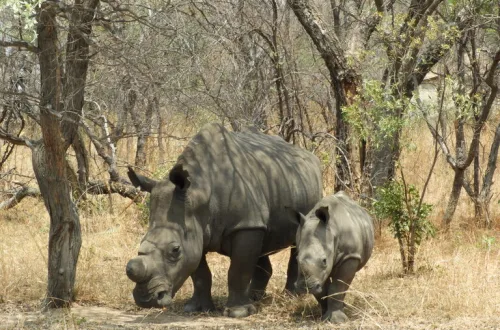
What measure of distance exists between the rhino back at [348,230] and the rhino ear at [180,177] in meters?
1.26

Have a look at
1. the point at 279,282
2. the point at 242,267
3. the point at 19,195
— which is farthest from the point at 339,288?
the point at 19,195

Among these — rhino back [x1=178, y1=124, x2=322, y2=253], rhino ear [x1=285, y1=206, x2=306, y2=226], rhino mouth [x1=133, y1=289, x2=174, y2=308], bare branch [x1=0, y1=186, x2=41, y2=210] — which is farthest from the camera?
bare branch [x1=0, y1=186, x2=41, y2=210]

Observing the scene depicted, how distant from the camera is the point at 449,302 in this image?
800cm

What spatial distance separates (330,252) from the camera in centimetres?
735

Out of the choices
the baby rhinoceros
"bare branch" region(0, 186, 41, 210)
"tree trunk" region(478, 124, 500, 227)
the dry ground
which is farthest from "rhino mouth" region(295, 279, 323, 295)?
"bare branch" region(0, 186, 41, 210)

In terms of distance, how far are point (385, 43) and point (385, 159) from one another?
2.00m

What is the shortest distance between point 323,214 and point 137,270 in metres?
1.63

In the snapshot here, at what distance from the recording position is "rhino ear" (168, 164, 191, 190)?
7.71 meters

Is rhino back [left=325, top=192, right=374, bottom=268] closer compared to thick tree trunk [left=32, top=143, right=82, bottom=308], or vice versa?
rhino back [left=325, top=192, right=374, bottom=268]

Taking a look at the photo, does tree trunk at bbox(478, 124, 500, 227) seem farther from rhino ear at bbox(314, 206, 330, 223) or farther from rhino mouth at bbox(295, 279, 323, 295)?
rhino mouth at bbox(295, 279, 323, 295)

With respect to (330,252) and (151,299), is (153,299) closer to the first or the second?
(151,299)

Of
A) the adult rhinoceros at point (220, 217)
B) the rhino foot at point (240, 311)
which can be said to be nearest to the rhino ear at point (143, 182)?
the adult rhinoceros at point (220, 217)

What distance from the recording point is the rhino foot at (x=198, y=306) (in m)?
8.32

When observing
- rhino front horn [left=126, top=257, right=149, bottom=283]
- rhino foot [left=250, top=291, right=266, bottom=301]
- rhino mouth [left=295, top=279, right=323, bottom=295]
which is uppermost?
rhino front horn [left=126, top=257, right=149, bottom=283]
